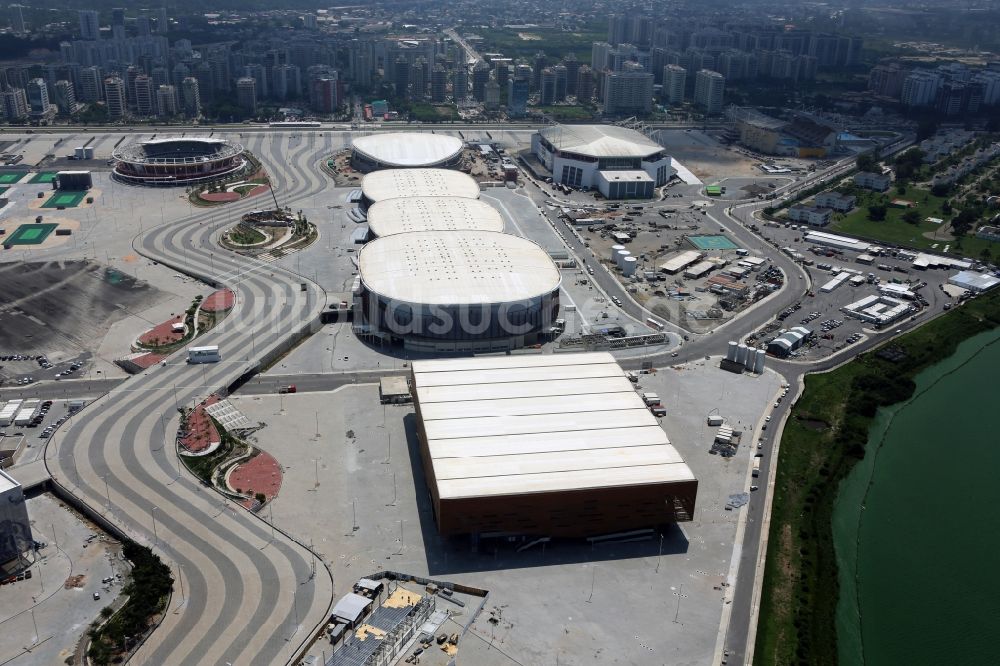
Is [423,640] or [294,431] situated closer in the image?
[423,640]

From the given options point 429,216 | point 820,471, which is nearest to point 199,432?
point 429,216

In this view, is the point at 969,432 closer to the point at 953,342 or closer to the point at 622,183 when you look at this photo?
the point at 953,342

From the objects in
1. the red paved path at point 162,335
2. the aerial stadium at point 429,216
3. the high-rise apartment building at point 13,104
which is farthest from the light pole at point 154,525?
the high-rise apartment building at point 13,104

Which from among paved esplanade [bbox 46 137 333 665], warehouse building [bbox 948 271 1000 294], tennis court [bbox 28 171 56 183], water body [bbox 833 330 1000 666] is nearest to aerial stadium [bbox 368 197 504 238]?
paved esplanade [bbox 46 137 333 665]

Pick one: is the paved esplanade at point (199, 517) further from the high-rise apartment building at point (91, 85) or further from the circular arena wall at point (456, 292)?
the high-rise apartment building at point (91, 85)

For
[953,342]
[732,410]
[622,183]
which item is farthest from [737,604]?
[622,183]

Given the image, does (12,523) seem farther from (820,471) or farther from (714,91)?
(714,91)
